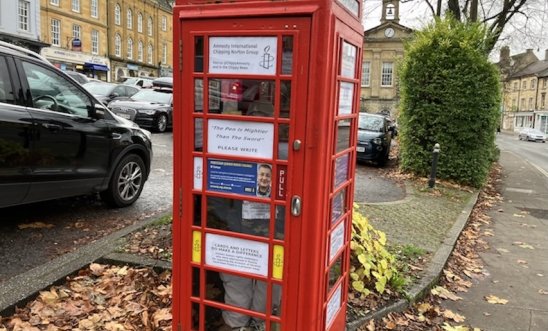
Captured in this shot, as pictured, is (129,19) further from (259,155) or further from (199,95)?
(259,155)

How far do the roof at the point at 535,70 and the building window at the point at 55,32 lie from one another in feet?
200

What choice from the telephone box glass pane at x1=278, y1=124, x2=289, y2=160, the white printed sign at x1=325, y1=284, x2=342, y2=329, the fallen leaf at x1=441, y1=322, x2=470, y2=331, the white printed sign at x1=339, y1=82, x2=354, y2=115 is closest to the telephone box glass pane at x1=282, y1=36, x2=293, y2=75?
the telephone box glass pane at x1=278, y1=124, x2=289, y2=160

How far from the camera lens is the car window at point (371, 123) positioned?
49.1 ft

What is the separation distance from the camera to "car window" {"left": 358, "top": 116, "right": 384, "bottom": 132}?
14961mm

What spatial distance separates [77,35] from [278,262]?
4437 cm

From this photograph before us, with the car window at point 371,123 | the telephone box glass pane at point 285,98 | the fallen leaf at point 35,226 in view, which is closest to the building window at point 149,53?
the car window at point 371,123

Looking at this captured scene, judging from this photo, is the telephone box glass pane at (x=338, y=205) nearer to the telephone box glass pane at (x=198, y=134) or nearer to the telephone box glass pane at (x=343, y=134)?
the telephone box glass pane at (x=343, y=134)

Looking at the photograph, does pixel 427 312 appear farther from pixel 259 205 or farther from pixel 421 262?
pixel 259 205

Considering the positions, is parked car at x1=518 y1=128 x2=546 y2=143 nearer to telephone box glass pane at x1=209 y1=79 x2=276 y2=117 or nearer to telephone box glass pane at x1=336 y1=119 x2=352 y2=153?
telephone box glass pane at x1=336 y1=119 x2=352 y2=153

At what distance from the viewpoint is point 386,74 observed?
5494cm

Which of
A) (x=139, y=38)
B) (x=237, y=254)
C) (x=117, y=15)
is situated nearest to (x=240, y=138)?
(x=237, y=254)

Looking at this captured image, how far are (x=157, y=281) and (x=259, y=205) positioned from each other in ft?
6.01

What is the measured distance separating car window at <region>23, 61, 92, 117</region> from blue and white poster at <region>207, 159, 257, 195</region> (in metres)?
3.14

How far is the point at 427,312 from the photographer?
167 inches
